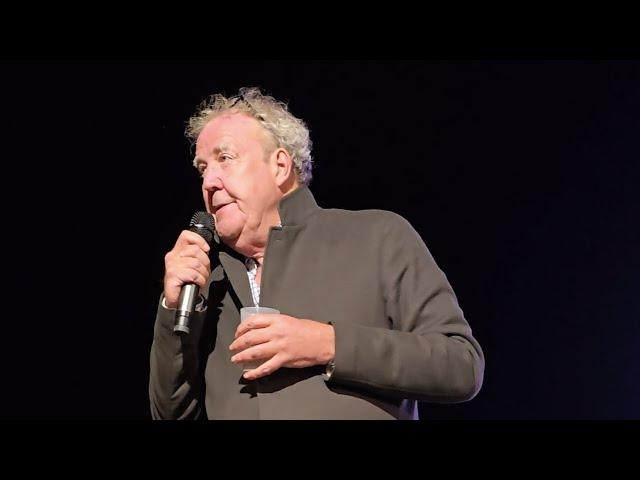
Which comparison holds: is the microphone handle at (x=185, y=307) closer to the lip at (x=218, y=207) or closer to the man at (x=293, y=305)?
the man at (x=293, y=305)

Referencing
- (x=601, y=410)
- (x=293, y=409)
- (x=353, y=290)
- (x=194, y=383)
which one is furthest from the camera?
(x=601, y=410)

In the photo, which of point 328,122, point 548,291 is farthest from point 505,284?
point 328,122

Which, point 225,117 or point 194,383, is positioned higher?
point 225,117

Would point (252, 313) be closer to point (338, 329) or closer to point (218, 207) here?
point (338, 329)

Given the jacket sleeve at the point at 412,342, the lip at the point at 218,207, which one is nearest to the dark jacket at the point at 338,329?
the jacket sleeve at the point at 412,342

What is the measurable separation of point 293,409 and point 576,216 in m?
1.61

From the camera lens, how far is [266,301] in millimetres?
1831

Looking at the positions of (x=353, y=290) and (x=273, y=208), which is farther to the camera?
(x=273, y=208)

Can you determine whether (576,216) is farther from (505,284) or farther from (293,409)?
(293,409)

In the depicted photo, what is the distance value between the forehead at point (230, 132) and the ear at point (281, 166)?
56mm

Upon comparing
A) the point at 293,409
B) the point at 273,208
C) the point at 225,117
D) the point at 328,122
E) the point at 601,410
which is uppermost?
the point at 328,122

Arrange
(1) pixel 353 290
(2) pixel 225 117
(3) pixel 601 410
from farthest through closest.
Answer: (3) pixel 601 410 < (2) pixel 225 117 < (1) pixel 353 290

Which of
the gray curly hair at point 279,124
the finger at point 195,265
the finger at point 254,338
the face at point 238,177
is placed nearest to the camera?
the finger at point 254,338

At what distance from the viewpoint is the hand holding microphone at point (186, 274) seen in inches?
65.0
